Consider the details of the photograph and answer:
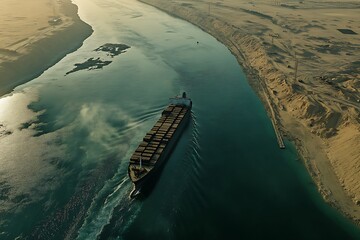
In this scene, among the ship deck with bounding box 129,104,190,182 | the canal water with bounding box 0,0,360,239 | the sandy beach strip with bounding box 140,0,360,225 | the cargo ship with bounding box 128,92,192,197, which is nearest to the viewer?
the canal water with bounding box 0,0,360,239

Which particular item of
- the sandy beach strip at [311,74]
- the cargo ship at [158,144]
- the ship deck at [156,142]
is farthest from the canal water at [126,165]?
the sandy beach strip at [311,74]

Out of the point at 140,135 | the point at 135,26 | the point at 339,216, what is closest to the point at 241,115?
the point at 140,135

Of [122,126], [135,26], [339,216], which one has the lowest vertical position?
[135,26]

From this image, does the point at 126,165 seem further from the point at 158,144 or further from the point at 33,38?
the point at 33,38

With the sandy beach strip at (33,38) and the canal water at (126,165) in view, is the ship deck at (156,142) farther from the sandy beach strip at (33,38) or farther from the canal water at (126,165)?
the sandy beach strip at (33,38)

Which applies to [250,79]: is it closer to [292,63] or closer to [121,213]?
[292,63]

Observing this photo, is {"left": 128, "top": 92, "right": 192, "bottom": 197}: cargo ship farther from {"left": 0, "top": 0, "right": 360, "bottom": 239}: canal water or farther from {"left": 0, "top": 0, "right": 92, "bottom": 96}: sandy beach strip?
{"left": 0, "top": 0, "right": 92, "bottom": 96}: sandy beach strip

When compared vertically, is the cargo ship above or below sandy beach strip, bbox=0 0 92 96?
above

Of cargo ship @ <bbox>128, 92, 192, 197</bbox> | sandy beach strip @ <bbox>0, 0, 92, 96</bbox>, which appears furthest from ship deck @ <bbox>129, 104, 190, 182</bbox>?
sandy beach strip @ <bbox>0, 0, 92, 96</bbox>
